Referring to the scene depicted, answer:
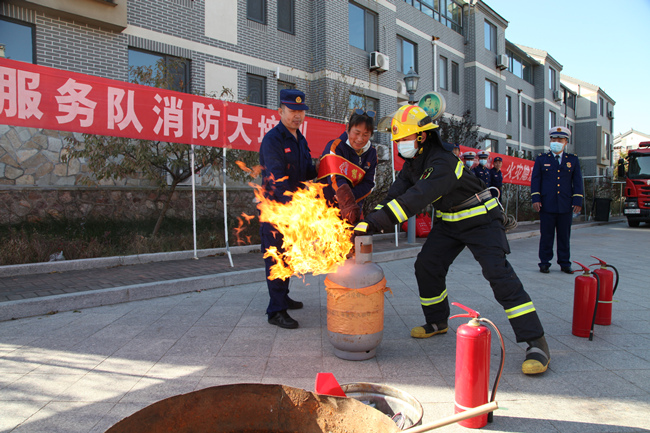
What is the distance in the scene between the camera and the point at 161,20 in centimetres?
1088

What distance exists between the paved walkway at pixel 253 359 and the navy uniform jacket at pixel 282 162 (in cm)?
152

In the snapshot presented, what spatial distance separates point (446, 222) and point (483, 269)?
528mm

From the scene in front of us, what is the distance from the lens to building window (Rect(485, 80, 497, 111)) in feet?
81.9

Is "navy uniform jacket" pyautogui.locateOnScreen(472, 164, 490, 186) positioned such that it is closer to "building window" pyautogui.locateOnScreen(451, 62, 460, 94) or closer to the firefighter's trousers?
the firefighter's trousers

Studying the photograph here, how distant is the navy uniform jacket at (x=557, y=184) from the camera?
6.92 m

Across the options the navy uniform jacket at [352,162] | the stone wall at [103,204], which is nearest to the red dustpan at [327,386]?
the navy uniform jacket at [352,162]

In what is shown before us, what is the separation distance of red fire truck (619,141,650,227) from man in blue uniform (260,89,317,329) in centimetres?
1689

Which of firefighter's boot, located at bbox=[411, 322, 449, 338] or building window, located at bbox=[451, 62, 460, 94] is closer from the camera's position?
firefighter's boot, located at bbox=[411, 322, 449, 338]

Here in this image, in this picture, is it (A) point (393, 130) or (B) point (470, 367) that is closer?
(B) point (470, 367)

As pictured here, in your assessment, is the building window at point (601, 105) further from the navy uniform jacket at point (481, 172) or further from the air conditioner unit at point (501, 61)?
the navy uniform jacket at point (481, 172)

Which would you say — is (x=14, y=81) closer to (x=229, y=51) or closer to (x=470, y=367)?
(x=470, y=367)

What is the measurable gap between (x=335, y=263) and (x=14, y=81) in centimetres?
525

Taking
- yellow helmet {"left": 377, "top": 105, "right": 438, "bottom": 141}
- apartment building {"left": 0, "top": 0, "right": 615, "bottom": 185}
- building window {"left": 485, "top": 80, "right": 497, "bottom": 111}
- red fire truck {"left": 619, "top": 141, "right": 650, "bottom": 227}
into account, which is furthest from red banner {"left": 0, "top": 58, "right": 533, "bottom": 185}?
building window {"left": 485, "top": 80, "right": 497, "bottom": 111}

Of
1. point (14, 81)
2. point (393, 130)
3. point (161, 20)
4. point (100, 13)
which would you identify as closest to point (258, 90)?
point (161, 20)
